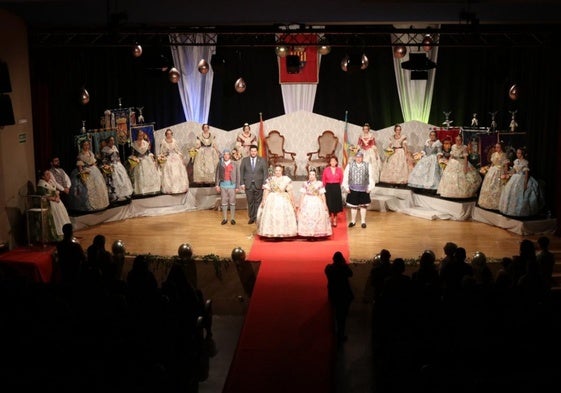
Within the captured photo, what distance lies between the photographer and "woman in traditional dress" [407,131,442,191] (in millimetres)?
14609

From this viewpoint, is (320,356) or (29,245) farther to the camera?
(29,245)

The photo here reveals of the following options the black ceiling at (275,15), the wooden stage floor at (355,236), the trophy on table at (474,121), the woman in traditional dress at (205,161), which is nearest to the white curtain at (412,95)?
the trophy on table at (474,121)

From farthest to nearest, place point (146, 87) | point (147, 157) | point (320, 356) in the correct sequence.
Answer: point (146, 87) < point (147, 157) < point (320, 356)

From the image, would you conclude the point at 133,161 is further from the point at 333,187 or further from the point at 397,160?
the point at 397,160

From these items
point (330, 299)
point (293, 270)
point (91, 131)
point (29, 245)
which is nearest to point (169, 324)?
point (330, 299)

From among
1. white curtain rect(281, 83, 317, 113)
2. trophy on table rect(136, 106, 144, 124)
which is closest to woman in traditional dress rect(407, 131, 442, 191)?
white curtain rect(281, 83, 317, 113)

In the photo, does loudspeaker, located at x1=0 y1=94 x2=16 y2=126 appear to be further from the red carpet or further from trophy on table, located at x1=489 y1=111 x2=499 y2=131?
trophy on table, located at x1=489 y1=111 x2=499 y2=131

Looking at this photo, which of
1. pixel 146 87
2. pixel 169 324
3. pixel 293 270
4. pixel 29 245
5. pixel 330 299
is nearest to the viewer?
pixel 169 324

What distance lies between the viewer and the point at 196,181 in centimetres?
1549

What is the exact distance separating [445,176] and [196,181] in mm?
4839

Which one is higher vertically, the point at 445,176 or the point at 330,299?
the point at 445,176

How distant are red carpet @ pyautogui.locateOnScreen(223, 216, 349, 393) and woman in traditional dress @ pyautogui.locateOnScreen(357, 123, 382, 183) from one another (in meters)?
3.56

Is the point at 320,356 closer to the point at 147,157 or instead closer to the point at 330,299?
the point at 330,299

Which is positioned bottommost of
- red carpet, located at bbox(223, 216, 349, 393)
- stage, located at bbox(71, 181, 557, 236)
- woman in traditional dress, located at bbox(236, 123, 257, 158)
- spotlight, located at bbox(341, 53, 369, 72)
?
red carpet, located at bbox(223, 216, 349, 393)
